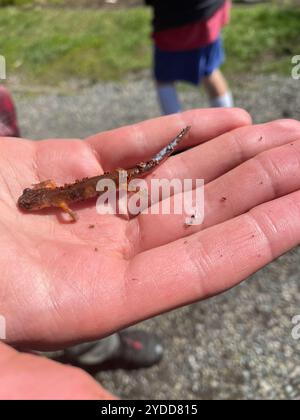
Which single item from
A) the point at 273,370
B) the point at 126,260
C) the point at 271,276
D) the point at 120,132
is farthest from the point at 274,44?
the point at 126,260

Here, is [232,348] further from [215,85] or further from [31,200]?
[215,85]

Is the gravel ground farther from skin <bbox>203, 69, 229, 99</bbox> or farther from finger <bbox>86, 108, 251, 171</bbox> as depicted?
skin <bbox>203, 69, 229, 99</bbox>

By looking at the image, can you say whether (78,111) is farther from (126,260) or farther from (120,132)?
(126,260)

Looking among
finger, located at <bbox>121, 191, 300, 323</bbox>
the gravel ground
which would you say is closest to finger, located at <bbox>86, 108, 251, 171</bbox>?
finger, located at <bbox>121, 191, 300, 323</bbox>

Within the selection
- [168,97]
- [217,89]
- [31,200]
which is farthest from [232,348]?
[168,97]

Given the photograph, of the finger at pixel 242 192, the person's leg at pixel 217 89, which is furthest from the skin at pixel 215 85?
the finger at pixel 242 192

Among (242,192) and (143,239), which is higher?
(242,192)

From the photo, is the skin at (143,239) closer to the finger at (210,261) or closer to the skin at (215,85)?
the finger at (210,261)
